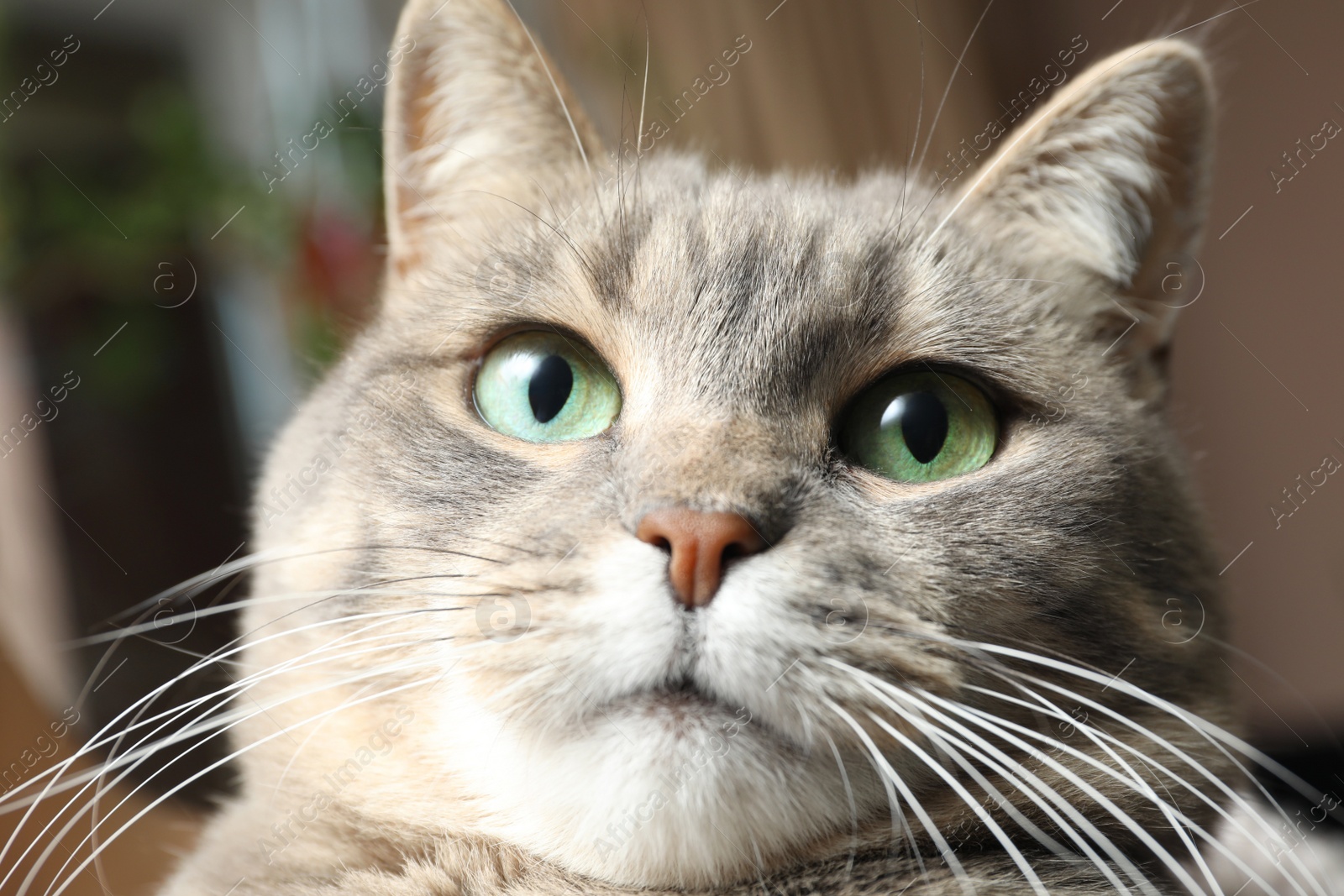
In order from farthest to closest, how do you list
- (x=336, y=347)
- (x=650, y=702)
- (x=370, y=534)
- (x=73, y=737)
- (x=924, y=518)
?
1. (x=336, y=347)
2. (x=73, y=737)
3. (x=370, y=534)
4. (x=924, y=518)
5. (x=650, y=702)

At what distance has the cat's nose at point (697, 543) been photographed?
2.32ft

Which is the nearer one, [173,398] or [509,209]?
[509,209]

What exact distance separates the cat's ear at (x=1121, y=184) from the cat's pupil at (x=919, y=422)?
0.91 ft

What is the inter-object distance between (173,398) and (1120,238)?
5.05 feet

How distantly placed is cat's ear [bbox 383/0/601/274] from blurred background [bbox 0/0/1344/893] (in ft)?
0.52

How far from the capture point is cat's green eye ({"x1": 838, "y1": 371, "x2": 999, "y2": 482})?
3.01 ft

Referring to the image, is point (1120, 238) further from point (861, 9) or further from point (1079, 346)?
point (861, 9)

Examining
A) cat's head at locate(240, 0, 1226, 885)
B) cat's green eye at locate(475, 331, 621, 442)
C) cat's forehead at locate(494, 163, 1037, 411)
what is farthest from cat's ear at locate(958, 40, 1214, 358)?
cat's green eye at locate(475, 331, 621, 442)

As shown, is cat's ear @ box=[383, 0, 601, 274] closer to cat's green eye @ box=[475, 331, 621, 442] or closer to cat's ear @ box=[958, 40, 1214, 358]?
cat's green eye @ box=[475, 331, 621, 442]

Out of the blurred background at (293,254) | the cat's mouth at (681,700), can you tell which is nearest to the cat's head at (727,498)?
the cat's mouth at (681,700)

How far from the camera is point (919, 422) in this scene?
920 millimetres

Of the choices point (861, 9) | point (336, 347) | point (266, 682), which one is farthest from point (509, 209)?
point (861, 9)

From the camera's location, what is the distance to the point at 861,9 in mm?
2850

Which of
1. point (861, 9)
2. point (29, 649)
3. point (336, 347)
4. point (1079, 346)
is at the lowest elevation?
point (29, 649)
